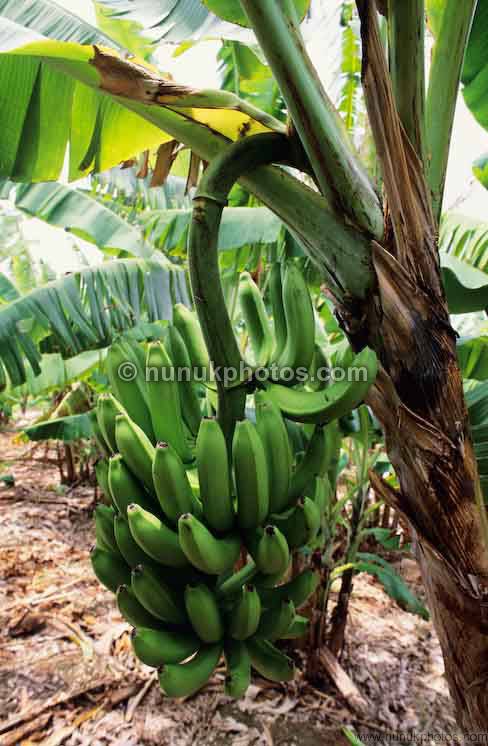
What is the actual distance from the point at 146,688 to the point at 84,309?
1.71 metres

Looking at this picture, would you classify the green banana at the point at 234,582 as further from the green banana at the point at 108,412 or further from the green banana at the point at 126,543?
the green banana at the point at 108,412

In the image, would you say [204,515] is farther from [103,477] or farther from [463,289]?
[463,289]

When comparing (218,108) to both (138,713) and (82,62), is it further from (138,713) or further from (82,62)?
(138,713)

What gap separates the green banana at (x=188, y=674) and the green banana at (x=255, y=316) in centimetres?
47

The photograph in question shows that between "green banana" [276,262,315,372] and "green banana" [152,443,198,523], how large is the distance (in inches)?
8.4

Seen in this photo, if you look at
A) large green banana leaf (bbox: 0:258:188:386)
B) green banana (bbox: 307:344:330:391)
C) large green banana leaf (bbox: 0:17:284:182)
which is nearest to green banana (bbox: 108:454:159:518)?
green banana (bbox: 307:344:330:391)

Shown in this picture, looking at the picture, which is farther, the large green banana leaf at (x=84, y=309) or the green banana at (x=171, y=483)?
the large green banana leaf at (x=84, y=309)

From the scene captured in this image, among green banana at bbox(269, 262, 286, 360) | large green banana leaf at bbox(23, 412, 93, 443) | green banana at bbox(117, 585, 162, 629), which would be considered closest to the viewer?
green banana at bbox(117, 585, 162, 629)

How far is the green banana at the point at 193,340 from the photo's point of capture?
0.78 metres

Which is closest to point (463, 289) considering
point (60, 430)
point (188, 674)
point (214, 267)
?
point (214, 267)

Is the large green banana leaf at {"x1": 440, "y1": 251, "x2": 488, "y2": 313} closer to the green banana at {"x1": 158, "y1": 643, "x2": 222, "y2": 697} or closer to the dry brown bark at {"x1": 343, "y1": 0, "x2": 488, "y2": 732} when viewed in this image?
the dry brown bark at {"x1": 343, "y1": 0, "x2": 488, "y2": 732}

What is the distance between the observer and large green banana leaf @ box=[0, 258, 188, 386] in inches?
81.0

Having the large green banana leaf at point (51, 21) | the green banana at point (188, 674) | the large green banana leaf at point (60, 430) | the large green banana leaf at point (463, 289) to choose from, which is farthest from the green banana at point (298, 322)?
the large green banana leaf at point (60, 430)

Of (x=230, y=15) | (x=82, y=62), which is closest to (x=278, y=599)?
(x=82, y=62)
